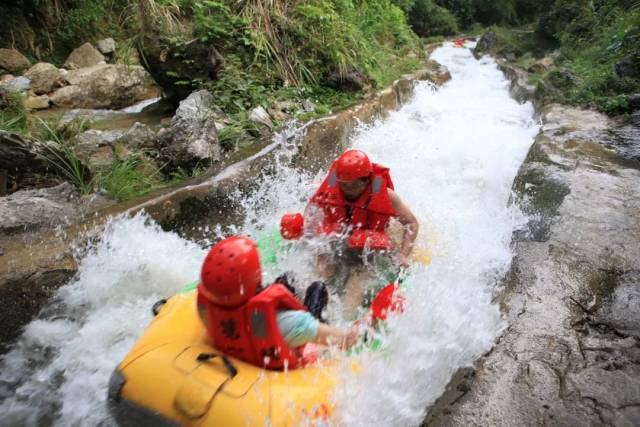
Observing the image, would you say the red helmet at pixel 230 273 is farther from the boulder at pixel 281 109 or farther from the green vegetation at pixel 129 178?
the boulder at pixel 281 109

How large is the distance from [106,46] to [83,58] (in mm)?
760

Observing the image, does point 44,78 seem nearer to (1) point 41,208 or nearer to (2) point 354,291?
(1) point 41,208

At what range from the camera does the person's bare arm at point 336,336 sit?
2260 mm

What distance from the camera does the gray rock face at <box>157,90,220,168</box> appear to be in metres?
4.50

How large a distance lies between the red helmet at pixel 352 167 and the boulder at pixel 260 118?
246 centimetres

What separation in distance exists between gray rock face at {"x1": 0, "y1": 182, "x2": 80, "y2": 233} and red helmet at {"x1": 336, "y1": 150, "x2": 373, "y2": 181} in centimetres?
215

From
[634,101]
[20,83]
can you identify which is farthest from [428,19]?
[20,83]

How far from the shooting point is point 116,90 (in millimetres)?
7738

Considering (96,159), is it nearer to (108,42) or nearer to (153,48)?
(153,48)

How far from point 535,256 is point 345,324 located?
1593 mm

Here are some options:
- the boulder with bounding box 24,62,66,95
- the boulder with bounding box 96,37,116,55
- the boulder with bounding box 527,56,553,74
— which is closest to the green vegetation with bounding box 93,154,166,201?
the boulder with bounding box 24,62,66,95

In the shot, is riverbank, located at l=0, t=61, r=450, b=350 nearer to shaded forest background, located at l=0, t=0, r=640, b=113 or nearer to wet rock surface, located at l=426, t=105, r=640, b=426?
shaded forest background, located at l=0, t=0, r=640, b=113

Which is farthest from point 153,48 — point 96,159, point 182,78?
point 96,159

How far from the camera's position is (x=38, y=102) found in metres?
6.96
